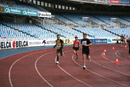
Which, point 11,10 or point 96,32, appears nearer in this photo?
point 11,10

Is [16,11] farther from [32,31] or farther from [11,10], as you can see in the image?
[32,31]

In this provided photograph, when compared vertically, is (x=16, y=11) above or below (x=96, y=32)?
above

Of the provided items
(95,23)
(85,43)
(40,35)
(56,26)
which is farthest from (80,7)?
(85,43)

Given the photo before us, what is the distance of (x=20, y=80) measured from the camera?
9008 millimetres

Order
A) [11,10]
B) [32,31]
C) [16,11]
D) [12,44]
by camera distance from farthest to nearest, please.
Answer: [32,31] → [16,11] → [11,10] → [12,44]

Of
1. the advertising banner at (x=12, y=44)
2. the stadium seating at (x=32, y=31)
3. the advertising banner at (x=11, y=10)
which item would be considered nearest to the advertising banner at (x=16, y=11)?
the advertising banner at (x=11, y=10)

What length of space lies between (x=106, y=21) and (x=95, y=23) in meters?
4.85

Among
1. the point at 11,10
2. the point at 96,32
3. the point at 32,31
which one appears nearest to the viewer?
the point at 11,10

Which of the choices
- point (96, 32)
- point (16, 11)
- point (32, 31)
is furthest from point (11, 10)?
point (96, 32)

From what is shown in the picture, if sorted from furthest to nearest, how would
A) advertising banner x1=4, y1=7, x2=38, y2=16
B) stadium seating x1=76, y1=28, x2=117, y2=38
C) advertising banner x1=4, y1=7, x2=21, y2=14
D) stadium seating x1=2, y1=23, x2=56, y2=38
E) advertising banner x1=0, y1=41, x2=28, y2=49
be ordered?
stadium seating x1=76, y1=28, x2=117, y2=38 → stadium seating x1=2, y1=23, x2=56, y2=38 → advertising banner x1=4, y1=7, x2=38, y2=16 → advertising banner x1=4, y1=7, x2=21, y2=14 → advertising banner x1=0, y1=41, x2=28, y2=49

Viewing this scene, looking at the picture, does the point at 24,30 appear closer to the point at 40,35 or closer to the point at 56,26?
the point at 40,35

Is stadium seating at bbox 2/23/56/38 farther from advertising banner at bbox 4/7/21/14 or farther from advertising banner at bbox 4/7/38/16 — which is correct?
advertising banner at bbox 4/7/21/14

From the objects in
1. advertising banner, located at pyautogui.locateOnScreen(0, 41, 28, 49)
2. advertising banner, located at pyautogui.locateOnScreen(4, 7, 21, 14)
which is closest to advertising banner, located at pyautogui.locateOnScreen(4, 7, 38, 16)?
advertising banner, located at pyautogui.locateOnScreen(4, 7, 21, 14)

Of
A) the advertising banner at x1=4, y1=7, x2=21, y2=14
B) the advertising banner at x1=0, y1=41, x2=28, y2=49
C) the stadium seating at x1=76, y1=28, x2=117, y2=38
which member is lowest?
the advertising banner at x1=0, y1=41, x2=28, y2=49
